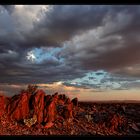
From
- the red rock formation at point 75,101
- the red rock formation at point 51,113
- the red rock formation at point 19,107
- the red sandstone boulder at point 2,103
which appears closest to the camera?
the red rock formation at point 51,113

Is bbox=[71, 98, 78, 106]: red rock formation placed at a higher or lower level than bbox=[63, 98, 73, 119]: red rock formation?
higher

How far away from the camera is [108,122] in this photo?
23.8ft

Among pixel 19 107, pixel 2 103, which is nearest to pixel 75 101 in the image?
pixel 19 107

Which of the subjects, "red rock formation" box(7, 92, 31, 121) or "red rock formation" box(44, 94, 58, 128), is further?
"red rock formation" box(7, 92, 31, 121)

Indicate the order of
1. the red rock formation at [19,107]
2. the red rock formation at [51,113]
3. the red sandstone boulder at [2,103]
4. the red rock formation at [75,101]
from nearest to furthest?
the red rock formation at [51,113] < the red rock formation at [19,107] < the red sandstone boulder at [2,103] < the red rock formation at [75,101]

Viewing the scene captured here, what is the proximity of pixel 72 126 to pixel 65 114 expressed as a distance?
16.8 inches

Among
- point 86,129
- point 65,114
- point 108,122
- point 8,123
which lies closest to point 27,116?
point 8,123

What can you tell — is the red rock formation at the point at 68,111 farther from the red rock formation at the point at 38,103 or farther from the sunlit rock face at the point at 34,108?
the red rock formation at the point at 38,103

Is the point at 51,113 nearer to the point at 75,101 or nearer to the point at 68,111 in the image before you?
the point at 68,111

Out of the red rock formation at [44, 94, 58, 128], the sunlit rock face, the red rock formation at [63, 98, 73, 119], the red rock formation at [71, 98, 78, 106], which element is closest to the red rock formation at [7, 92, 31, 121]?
the sunlit rock face

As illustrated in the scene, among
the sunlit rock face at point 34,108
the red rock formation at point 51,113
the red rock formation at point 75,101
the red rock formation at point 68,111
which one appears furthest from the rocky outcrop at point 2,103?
the red rock formation at point 75,101

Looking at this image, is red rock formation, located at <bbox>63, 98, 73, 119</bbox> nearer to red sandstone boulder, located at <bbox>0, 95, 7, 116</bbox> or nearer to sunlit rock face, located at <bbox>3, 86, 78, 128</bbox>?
sunlit rock face, located at <bbox>3, 86, 78, 128</bbox>
